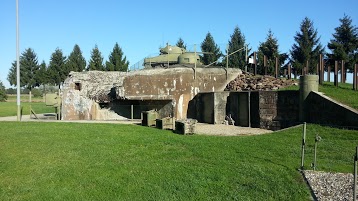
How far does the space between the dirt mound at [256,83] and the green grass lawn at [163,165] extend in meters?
6.90

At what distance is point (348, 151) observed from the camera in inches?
420

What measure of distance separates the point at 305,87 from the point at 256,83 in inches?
246

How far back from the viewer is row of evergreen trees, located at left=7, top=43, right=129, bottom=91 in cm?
5244

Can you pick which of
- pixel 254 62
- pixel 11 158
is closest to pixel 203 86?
pixel 254 62

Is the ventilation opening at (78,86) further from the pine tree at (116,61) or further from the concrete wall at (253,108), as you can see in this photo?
the pine tree at (116,61)

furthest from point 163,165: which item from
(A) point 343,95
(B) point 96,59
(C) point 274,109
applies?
(B) point 96,59

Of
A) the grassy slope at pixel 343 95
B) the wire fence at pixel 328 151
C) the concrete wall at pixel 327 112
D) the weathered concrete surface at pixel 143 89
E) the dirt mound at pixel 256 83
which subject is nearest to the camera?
the wire fence at pixel 328 151

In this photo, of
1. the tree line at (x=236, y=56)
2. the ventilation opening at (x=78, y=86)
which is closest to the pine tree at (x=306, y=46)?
the tree line at (x=236, y=56)

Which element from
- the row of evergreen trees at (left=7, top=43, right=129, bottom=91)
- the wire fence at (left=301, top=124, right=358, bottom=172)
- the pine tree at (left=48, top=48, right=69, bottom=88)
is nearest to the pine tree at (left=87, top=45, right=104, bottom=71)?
the row of evergreen trees at (left=7, top=43, right=129, bottom=91)

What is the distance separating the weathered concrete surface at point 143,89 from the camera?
22862mm

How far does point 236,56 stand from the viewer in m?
53.5

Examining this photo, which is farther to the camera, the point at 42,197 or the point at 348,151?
the point at 348,151

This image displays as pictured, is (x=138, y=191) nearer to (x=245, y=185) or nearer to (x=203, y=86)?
(x=245, y=185)

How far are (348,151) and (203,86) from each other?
43.8ft
